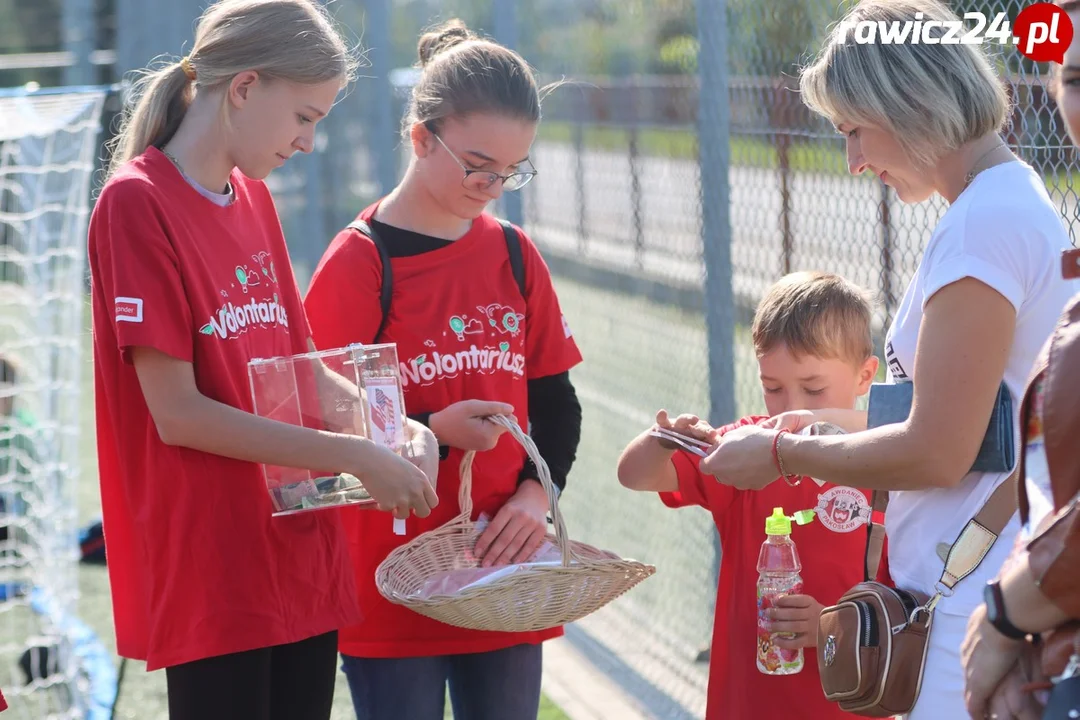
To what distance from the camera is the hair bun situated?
9.76 feet

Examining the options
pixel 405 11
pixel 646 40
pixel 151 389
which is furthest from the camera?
pixel 405 11

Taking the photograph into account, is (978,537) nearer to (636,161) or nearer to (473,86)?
(473,86)

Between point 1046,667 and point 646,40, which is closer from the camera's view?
point 1046,667

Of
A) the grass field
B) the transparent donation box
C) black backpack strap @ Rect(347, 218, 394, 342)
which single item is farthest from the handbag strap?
the grass field

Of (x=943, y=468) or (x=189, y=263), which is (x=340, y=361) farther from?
(x=943, y=468)

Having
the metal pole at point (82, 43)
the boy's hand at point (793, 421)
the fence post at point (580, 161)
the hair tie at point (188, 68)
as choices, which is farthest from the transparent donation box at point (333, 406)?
the metal pole at point (82, 43)

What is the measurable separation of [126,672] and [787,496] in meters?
3.11

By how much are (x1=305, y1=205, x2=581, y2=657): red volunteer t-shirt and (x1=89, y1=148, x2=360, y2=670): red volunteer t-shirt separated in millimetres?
309

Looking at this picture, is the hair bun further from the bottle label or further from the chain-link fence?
the bottle label

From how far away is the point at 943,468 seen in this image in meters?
1.89

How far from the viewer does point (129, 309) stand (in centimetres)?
219

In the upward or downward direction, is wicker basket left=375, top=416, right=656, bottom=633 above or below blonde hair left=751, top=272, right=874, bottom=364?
below

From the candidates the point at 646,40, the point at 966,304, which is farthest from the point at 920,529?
the point at 646,40

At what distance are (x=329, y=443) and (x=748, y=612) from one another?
91 cm
